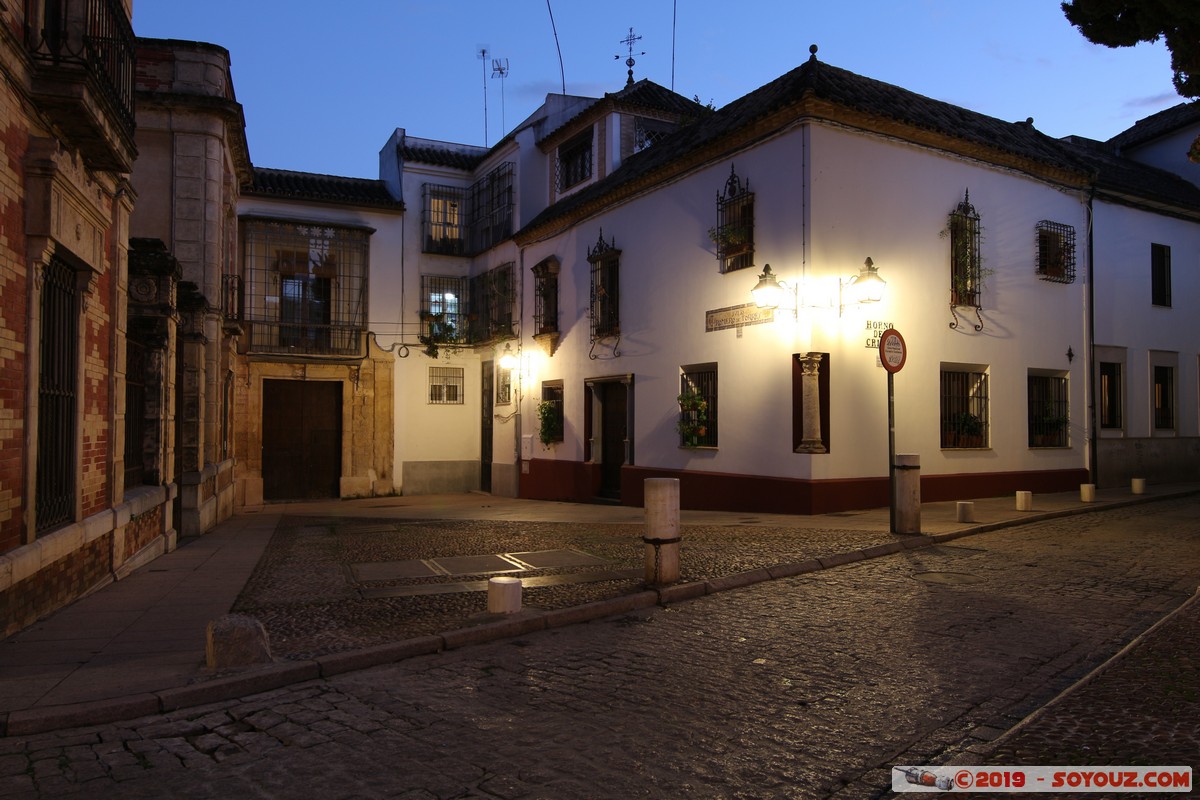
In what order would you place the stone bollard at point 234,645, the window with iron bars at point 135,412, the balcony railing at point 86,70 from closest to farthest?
the stone bollard at point 234,645
the balcony railing at point 86,70
the window with iron bars at point 135,412

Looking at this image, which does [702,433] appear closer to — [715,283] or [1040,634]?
[715,283]

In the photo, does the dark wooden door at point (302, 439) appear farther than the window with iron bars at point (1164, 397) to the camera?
Yes

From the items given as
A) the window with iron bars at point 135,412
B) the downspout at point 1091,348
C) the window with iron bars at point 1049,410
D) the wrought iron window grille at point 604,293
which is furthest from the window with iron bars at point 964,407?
the window with iron bars at point 135,412

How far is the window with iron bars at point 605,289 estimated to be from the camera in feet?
61.2

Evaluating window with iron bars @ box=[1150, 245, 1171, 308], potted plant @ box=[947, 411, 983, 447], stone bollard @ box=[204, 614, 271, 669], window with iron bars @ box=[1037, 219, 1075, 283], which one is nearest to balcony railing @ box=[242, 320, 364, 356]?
potted plant @ box=[947, 411, 983, 447]

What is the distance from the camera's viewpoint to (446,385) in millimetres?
25109

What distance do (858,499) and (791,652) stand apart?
8.38 metres

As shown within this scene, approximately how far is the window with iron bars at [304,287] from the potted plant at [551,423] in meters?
6.21

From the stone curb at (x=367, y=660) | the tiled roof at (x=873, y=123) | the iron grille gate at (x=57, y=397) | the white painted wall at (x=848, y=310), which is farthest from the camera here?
the tiled roof at (x=873, y=123)

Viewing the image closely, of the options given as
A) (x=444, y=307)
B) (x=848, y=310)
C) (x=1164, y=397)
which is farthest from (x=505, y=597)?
(x=444, y=307)

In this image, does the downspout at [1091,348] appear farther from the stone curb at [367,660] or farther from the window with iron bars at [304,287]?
the window with iron bars at [304,287]

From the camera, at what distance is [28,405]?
6645 millimetres

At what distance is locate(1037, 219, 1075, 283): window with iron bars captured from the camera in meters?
17.2

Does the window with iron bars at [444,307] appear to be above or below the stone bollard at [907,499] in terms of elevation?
above
